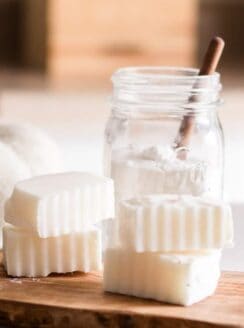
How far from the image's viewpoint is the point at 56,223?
1.09m

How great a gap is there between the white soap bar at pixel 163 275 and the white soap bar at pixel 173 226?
0.04 ft

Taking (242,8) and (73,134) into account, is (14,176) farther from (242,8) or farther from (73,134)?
(242,8)

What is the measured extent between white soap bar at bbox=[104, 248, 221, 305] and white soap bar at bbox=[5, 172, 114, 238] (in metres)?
0.05

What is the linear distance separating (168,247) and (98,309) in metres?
0.09

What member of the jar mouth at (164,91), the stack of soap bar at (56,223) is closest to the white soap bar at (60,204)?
the stack of soap bar at (56,223)

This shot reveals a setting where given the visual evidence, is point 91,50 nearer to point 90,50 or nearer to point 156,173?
point 90,50

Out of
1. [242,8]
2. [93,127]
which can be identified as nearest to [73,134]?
[93,127]

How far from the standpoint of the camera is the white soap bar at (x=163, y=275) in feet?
3.39

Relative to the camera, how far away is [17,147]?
1409 millimetres

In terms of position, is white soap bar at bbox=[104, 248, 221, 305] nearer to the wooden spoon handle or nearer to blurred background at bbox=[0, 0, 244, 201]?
the wooden spoon handle

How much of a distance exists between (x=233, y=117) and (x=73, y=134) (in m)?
0.49

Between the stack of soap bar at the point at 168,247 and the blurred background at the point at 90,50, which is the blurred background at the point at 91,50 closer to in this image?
the blurred background at the point at 90,50

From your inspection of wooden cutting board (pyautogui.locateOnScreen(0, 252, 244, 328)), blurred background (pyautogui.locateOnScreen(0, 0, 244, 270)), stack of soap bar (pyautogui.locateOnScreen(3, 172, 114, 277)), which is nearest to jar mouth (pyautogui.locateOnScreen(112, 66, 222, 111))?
stack of soap bar (pyautogui.locateOnScreen(3, 172, 114, 277))

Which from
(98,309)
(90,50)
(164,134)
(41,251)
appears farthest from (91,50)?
(98,309)
